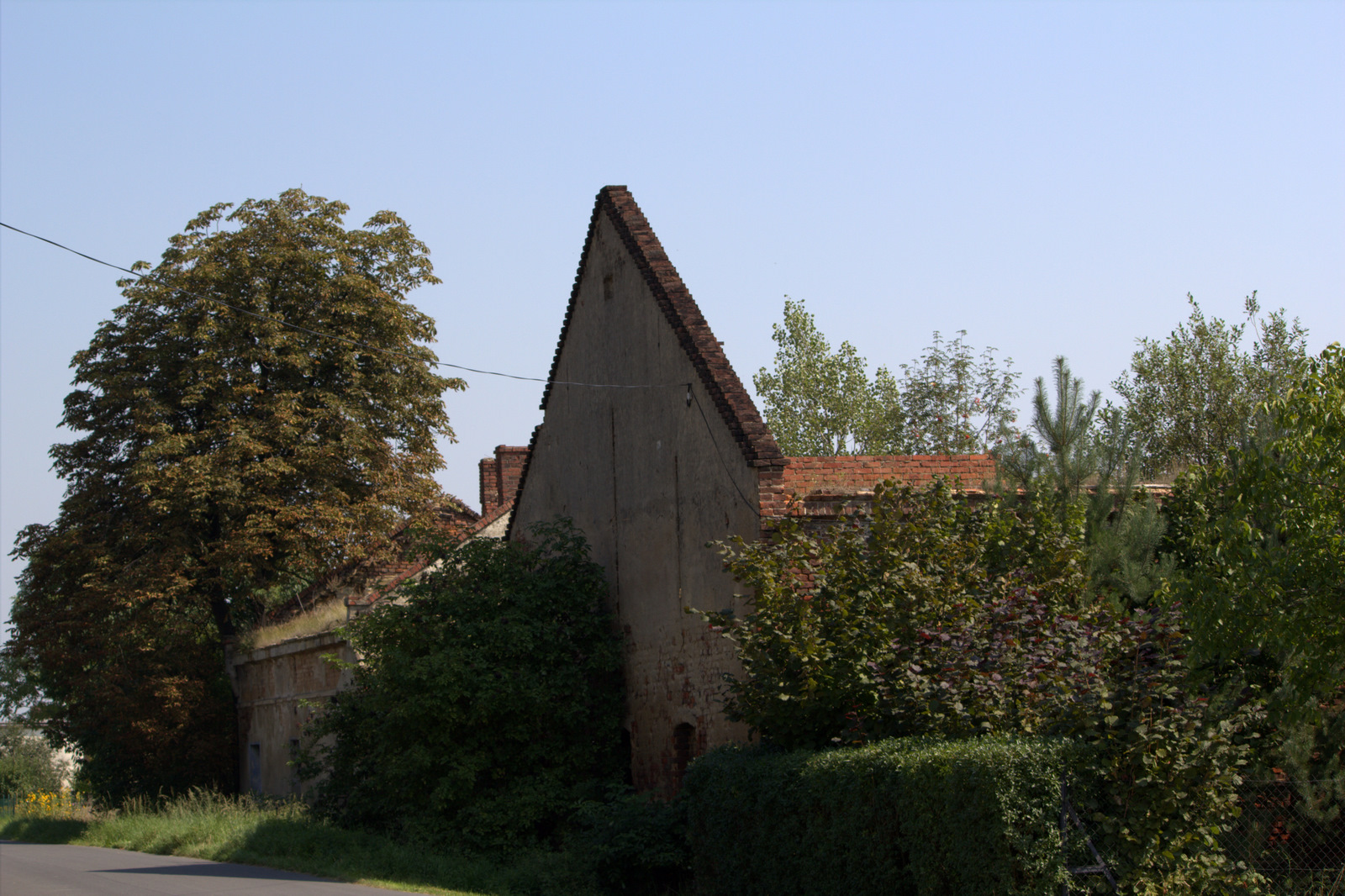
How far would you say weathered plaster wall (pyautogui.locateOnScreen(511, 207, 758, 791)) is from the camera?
1625 cm

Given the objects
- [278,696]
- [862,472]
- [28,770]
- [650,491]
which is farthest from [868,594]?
[28,770]

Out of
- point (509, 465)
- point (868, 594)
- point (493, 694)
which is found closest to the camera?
point (868, 594)

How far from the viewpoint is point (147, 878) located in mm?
16266

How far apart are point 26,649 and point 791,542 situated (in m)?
23.0

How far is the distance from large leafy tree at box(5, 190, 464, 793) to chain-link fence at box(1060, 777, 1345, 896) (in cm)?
2202

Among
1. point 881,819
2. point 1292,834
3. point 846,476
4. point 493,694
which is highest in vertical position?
point 846,476

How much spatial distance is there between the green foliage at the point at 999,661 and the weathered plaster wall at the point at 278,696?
1306 centimetres

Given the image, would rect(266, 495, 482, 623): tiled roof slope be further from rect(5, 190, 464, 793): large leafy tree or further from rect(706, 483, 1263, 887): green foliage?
rect(706, 483, 1263, 887): green foliage

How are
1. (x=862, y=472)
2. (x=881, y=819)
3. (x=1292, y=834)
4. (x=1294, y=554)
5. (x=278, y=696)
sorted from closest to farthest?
(x=1294, y=554)
(x=881, y=819)
(x=1292, y=834)
(x=862, y=472)
(x=278, y=696)

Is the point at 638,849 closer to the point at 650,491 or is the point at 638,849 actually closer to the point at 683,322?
the point at 650,491

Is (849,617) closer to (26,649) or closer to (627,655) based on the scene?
(627,655)

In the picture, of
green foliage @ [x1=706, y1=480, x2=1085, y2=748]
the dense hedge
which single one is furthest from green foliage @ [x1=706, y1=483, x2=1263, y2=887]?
the dense hedge

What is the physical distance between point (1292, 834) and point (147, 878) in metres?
13.4

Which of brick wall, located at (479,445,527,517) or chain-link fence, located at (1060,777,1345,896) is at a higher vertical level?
brick wall, located at (479,445,527,517)
